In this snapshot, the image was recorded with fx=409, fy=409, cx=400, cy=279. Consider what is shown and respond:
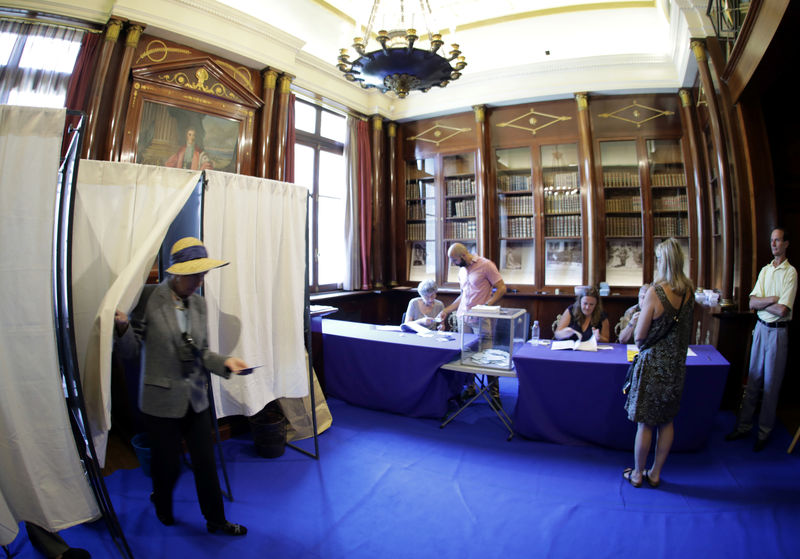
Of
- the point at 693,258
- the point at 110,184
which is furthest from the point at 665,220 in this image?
the point at 110,184

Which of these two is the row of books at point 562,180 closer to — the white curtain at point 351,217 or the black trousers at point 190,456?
the white curtain at point 351,217

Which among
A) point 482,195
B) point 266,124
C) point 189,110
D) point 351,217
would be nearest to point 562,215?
point 482,195

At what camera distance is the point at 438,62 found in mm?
3754

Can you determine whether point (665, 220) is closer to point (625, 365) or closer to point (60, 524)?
point (625, 365)

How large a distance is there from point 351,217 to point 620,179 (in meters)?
3.96

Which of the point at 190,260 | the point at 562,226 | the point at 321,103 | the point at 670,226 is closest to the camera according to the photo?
the point at 190,260

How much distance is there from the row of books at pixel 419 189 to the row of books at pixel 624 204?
2643 millimetres

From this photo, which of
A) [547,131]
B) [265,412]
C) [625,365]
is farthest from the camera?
[547,131]

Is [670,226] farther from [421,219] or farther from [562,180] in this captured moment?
[421,219]

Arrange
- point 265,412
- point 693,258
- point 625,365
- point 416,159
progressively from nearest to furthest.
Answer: point 625,365 → point 265,412 → point 693,258 → point 416,159

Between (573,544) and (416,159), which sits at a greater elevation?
(416,159)

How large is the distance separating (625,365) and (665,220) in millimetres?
3640

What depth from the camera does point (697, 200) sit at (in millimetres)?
5320

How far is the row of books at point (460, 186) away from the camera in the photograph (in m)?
6.52
